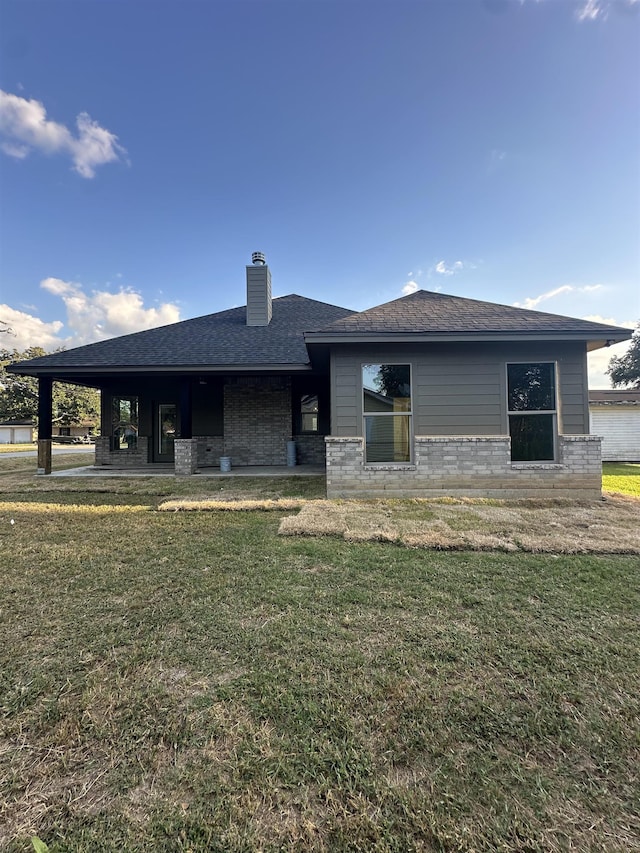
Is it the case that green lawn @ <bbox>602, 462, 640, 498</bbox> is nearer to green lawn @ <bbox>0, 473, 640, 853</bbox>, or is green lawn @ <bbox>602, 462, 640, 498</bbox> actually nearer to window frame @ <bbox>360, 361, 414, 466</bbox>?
window frame @ <bbox>360, 361, 414, 466</bbox>

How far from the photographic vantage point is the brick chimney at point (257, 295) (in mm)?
12477

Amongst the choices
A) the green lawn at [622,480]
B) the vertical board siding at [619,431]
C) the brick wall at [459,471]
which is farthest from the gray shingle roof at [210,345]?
the vertical board siding at [619,431]

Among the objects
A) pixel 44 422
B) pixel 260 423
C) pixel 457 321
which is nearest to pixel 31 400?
pixel 44 422

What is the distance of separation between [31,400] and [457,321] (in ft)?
135

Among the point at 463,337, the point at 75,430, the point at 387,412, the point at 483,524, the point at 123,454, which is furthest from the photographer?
the point at 75,430

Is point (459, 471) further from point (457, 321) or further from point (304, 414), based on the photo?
point (304, 414)

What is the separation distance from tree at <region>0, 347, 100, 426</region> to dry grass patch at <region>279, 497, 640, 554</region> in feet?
117

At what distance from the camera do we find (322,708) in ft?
5.95

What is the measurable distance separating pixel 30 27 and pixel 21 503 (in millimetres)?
10953

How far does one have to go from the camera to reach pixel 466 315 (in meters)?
7.42

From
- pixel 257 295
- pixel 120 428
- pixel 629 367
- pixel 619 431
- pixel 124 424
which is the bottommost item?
pixel 619 431

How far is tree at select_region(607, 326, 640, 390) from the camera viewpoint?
2197cm

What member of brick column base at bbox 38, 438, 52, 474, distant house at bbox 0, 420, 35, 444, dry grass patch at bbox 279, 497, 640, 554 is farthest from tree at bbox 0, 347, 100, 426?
dry grass patch at bbox 279, 497, 640, 554

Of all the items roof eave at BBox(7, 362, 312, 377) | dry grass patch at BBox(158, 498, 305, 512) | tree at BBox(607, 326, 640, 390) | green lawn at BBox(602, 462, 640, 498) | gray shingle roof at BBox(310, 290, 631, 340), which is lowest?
green lawn at BBox(602, 462, 640, 498)
